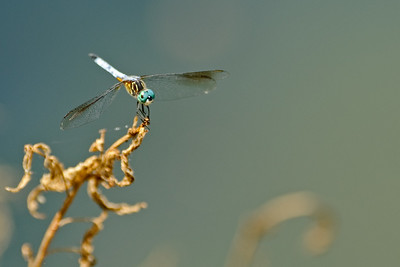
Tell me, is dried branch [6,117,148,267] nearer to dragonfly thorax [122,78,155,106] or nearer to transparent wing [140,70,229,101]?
dragonfly thorax [122,78,155,106]

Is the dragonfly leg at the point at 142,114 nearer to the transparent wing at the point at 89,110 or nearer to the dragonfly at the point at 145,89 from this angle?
the dragonfly at the point at 145,89

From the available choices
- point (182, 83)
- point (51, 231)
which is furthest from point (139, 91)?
point (51, 231)

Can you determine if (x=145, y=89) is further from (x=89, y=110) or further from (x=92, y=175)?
(x=92, y=175)

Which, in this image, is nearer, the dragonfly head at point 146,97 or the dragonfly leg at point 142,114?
the dragonfly leg at point 142,114

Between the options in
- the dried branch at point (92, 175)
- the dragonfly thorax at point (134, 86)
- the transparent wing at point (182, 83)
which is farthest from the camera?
the transparent wing at point (182, 83)

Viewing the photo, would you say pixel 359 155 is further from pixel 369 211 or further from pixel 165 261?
pixel 165 261

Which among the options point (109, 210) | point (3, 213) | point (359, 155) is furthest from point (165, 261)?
point (359, 155)

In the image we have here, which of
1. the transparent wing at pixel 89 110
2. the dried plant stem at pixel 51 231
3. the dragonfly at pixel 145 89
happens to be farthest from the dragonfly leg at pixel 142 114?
the dried plant stem at pixel 51 231

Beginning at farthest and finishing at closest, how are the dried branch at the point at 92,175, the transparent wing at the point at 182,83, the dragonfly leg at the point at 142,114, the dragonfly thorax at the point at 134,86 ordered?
the transparent wing at the point at 182,83 < the dragonfly thorax at the point at 134,86 < the dragonfly leg at the point at 142,114 < the dried branch at the point at 92,175
